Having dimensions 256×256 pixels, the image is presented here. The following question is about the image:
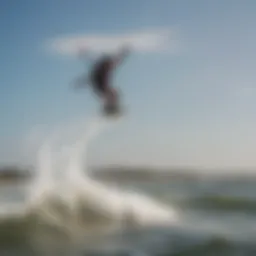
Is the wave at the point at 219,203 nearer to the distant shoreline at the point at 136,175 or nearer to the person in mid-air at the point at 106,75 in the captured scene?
the distant shoreline at the point at 136,175

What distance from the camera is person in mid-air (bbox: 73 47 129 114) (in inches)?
69.2

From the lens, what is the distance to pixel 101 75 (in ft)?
5.77

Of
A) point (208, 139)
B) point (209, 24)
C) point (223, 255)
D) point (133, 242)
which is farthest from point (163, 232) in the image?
point (209, 24)

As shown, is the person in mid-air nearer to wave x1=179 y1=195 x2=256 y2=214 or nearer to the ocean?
the ocean

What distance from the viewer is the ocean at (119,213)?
69.4 inches

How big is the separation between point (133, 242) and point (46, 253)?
320 millimetres

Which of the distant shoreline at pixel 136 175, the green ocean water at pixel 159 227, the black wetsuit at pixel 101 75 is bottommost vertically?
the green ocean water at pixel 159 227

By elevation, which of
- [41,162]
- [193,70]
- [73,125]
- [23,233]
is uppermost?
[193,70]

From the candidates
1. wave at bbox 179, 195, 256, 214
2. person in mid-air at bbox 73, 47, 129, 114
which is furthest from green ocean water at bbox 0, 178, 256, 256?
person in mid-air at bbox 73, 47, 129, 114

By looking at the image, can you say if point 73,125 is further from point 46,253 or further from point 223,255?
Result: point 223,255

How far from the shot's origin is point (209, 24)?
1771mm

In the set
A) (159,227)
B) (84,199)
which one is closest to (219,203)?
(159,227)

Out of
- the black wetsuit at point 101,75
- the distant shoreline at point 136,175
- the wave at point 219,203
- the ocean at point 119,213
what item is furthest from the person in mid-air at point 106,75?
the wave at point 219,203

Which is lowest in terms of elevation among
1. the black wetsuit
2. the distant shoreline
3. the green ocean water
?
the green ocean water
